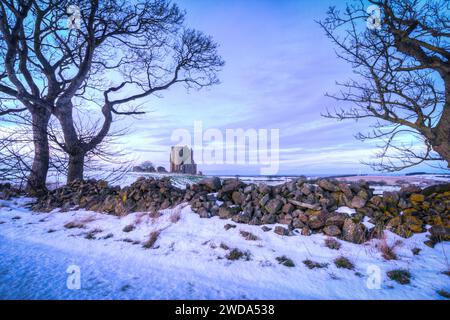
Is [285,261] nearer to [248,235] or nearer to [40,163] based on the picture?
[248,235]

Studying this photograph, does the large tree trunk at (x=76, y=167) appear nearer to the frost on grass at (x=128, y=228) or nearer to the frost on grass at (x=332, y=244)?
the frost on grass at (x=128, y=228)

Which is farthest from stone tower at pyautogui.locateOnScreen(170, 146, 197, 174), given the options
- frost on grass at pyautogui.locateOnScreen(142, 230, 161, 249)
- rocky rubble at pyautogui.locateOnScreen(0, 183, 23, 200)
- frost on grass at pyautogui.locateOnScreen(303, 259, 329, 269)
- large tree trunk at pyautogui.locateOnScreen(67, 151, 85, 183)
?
frost on grass at pyautogui.locateOnScreen(303, 259, 329, 269)

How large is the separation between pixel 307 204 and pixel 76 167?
27.0 feet

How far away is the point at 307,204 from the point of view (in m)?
4.82

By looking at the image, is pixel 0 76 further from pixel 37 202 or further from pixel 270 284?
pixel 270 284

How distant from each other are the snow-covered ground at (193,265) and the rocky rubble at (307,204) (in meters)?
0.27

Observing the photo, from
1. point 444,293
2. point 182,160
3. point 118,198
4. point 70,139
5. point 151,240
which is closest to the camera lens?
point 444,293

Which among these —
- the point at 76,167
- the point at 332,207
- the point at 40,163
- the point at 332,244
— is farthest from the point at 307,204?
the point at 40,163

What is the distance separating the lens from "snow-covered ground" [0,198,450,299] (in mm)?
2775

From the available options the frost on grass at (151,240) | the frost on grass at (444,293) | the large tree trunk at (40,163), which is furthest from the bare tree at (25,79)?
the frost on grass at (444,293)

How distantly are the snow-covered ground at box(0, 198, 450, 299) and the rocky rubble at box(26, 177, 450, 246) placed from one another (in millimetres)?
270

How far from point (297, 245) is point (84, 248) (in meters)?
3.80

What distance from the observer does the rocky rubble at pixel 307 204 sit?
443 centimetres

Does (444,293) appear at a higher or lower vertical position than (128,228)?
lower
